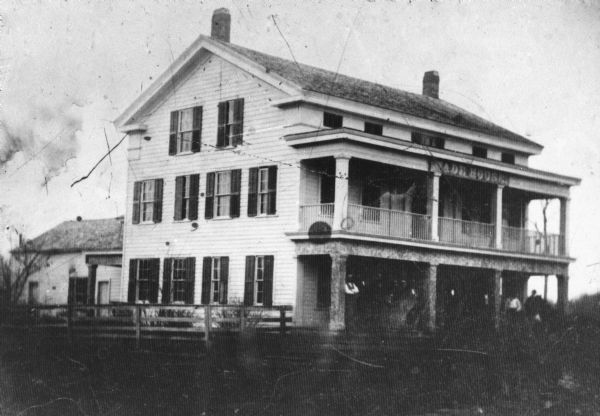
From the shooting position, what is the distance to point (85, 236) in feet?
127

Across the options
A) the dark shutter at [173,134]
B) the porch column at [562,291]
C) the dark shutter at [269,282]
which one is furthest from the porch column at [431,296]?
the dark shutter at [173,134]

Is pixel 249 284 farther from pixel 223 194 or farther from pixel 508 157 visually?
pixel 508 157

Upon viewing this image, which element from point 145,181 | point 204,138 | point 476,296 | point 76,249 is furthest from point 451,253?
point 76,249

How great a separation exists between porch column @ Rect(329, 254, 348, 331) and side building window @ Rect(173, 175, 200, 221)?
672 centimetres

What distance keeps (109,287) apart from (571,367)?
22609mm

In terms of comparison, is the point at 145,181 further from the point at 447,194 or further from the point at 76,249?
the point at 447,194

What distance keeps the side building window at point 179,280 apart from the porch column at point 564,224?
14.0 m

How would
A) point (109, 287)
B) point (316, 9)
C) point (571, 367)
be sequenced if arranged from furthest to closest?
point (109, 287) → point (571, 367) → point (316, 9)

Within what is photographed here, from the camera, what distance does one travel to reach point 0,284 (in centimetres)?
2094

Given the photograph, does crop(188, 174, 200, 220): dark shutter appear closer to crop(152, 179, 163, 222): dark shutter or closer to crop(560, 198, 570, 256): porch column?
crop(152, 179, 163, 222): dark shutter

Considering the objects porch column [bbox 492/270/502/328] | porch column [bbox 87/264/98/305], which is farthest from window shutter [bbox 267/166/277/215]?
porch column [bbox 87/264/98/305]

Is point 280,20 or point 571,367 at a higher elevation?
point 280,20

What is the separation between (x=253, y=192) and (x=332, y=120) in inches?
141

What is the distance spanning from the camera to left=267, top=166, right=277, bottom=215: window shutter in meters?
27.3
